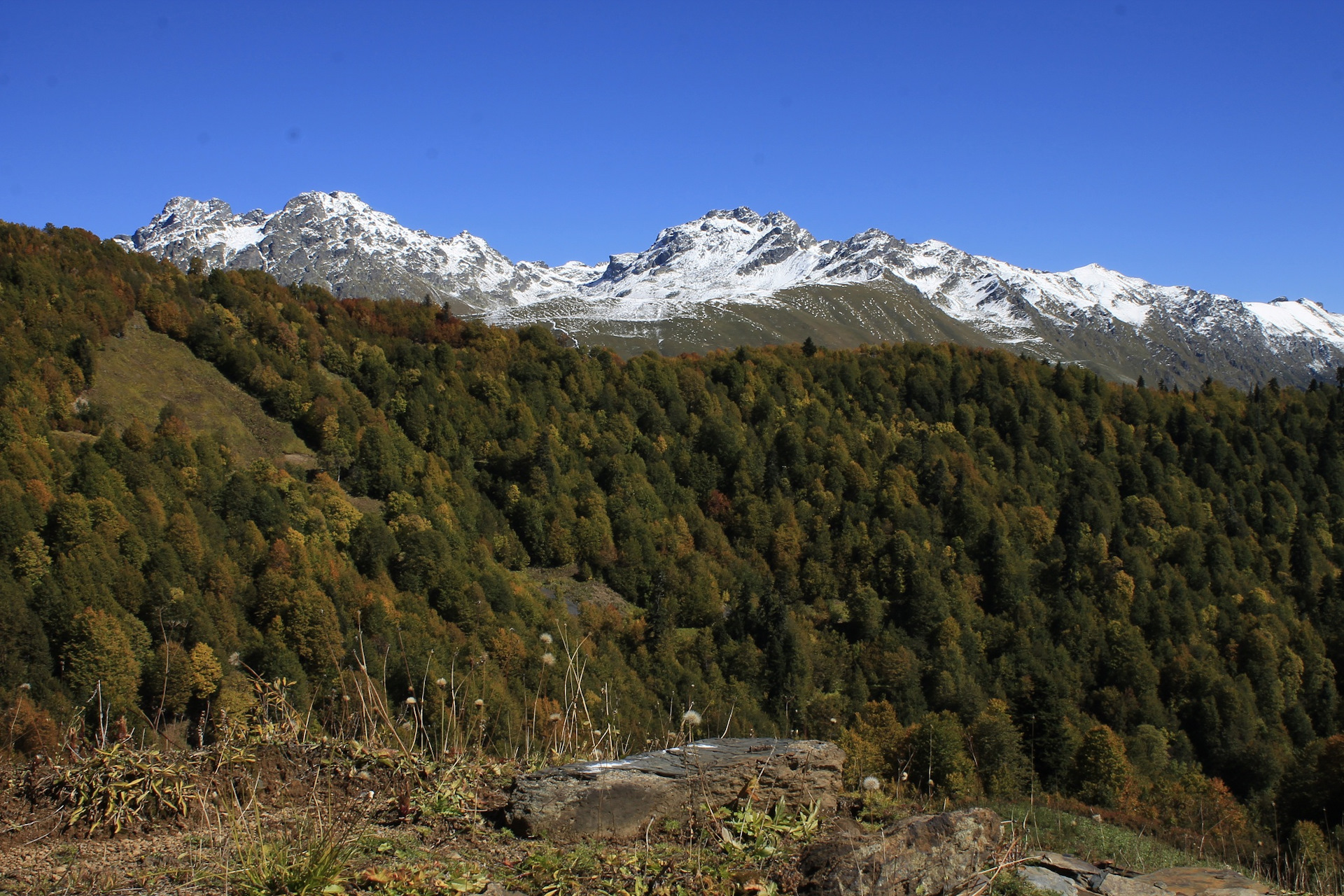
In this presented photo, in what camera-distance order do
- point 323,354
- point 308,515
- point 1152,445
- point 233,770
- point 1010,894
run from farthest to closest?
point 1152,445
point 323,354
point 308,515
point 233,770
point 1010,894

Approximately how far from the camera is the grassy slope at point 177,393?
98.9 metres

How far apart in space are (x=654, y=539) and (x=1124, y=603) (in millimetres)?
67392

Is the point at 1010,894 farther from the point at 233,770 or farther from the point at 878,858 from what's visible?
the point at 233,770

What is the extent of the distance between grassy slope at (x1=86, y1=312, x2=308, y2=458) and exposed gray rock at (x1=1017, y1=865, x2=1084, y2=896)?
108 m

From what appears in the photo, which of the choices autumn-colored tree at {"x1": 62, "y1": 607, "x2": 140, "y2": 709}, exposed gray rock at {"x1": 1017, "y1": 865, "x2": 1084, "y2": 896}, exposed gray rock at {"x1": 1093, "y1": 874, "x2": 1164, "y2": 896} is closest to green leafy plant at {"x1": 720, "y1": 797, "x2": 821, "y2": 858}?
exposed gray rock at {"x1": 1017, "y1": 865, "x2": 1084, "y2": 896}

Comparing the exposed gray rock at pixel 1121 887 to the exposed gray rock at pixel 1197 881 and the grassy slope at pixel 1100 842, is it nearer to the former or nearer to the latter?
the exposed gray rock at pixel 1197 881

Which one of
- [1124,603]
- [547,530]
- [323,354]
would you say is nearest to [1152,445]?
[1124,603]

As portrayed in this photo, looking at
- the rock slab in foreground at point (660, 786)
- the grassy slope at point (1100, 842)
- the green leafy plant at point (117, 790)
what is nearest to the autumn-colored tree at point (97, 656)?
the green leafy plant at point (117, 790)

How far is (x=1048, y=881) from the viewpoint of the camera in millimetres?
7617

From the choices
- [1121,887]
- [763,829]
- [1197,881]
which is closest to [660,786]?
[763,829]

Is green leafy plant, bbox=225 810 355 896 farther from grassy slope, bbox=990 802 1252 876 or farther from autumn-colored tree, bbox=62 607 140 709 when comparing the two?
autumn-colored tree, bbox=62 607 140 709

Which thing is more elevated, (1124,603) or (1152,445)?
(1152,445)

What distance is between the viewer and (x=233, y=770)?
8859 mm

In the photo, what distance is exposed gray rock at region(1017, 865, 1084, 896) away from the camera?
7.34 metres
